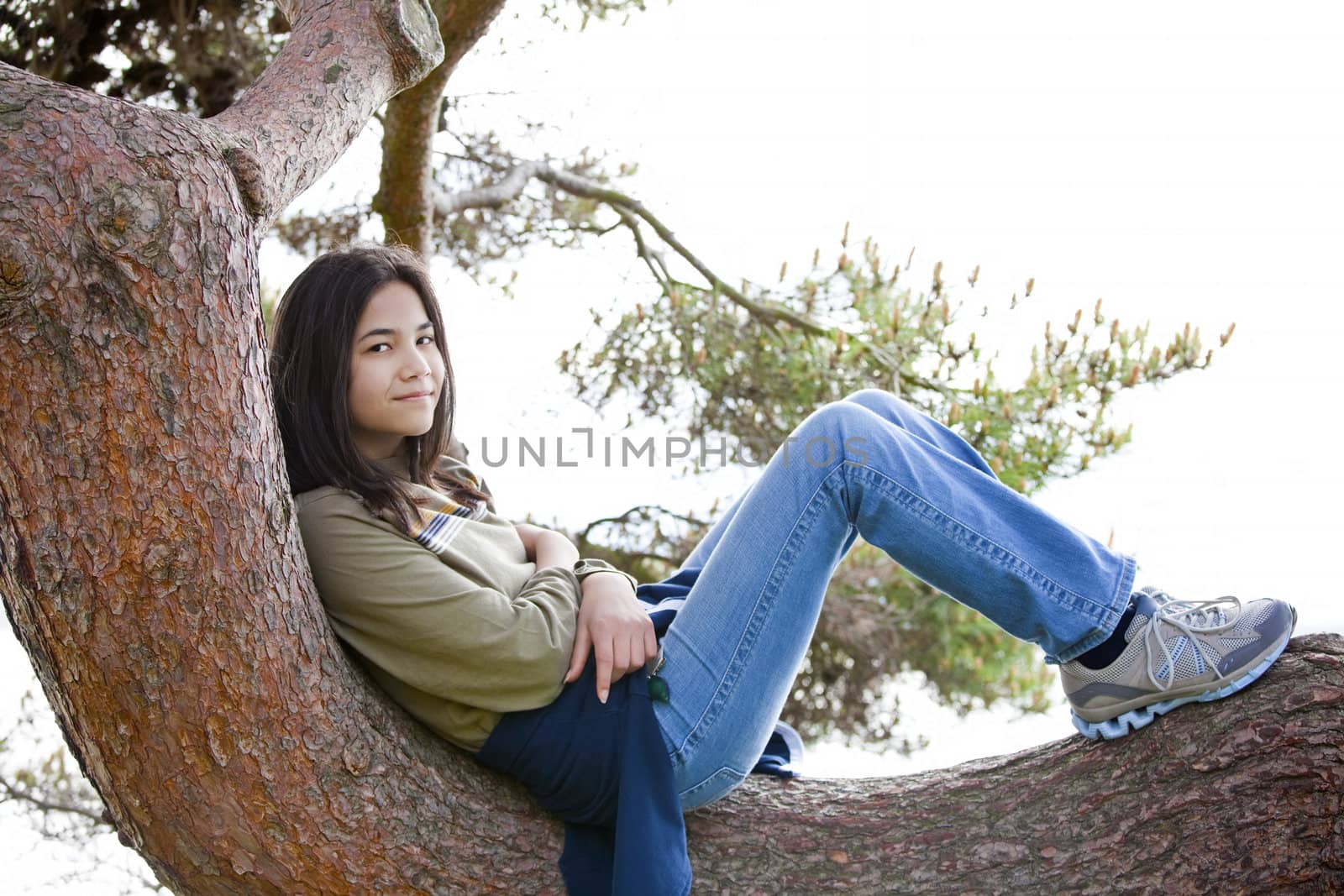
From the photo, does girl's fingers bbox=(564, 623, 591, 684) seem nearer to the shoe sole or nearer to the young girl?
the young girl

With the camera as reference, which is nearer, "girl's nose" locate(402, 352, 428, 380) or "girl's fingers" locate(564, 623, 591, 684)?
"girl's fingers" locate(564, 623, 591, 684)

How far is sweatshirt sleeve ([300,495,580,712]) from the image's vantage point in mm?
1633

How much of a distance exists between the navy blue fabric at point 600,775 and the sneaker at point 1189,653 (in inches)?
27.5

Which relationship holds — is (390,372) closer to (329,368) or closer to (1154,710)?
(329,368)

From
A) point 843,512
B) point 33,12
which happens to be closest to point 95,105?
point 843,512

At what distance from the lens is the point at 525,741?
173 centimetres

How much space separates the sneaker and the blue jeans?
0.05m

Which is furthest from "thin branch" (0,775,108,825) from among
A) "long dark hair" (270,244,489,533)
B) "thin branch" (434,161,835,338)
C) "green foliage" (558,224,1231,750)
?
"long dark hair" (270,244,489,533)

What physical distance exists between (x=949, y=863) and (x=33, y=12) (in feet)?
11.6

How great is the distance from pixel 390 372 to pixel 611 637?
23.0 inches

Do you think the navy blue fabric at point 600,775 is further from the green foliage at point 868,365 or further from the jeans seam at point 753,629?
the green foliage at point 868,365

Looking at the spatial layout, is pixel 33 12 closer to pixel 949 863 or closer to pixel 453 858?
pixel 453 858

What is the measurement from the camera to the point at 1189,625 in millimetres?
1693

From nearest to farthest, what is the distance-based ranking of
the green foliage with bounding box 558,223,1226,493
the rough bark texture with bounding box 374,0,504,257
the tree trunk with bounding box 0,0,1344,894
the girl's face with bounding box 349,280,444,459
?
the tree trunk with bounding box 0,0,1344,894 → the girl's face with bounding box 349,280,444,459 → the rough bark texture with bounding box 374,0,504,257 → the green foliage with bounding box 558,223,1226,493
